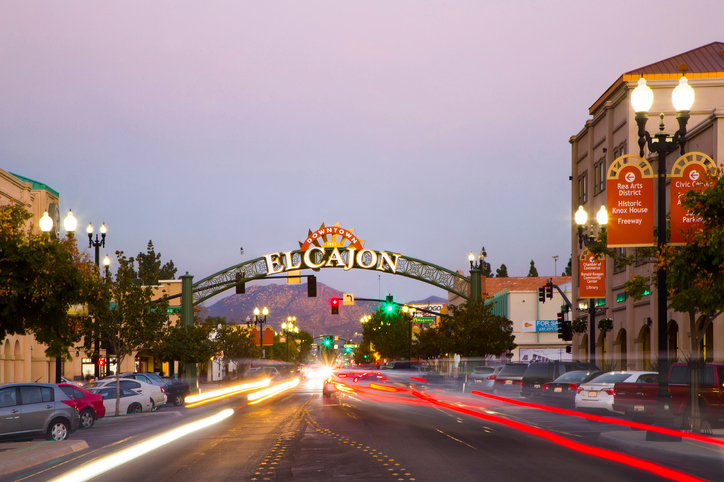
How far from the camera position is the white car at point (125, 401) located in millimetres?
28359

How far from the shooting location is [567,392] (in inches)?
1085

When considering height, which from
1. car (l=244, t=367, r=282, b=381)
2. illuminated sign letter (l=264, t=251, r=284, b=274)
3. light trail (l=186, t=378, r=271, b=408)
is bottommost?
car (l=244, t=367, r=282, b=381)

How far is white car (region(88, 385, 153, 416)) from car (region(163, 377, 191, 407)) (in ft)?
12.6

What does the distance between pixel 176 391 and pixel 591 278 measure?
19042 millimetres

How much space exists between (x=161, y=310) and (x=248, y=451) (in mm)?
19706

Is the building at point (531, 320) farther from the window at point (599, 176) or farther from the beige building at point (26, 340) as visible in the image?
the beige building at point (26, 340)

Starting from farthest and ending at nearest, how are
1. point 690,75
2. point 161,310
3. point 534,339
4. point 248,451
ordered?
point 534,339
point 690,75
point 161,310
point 248,451

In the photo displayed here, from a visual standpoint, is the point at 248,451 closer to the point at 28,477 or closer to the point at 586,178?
the point at 28,477

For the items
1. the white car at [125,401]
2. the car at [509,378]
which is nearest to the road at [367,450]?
the white car at [125,401]

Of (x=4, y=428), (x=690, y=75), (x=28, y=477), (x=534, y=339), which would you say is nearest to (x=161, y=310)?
(x=4, y=428)

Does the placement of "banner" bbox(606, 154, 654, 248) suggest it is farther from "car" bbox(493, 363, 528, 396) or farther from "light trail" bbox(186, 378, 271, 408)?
"light trail" bbox(186, 378, 271, 408)

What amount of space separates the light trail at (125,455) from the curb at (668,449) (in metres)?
9.71

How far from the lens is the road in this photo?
12.2 m

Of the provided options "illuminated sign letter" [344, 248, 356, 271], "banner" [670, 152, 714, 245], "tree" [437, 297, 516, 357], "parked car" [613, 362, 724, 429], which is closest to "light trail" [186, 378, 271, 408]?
"illuminated sign letter" [344, 248, 356, 271]
